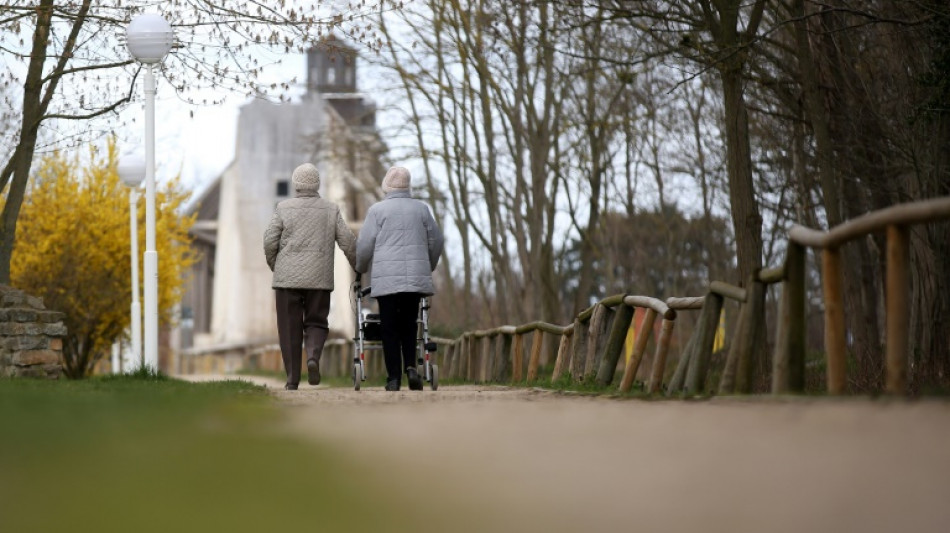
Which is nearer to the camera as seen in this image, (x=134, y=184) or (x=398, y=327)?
(x=398, y=327)

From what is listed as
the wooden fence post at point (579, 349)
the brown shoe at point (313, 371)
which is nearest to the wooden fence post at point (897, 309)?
the brown shoe at point (313, 371)

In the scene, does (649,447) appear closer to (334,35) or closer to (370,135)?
(334,35)

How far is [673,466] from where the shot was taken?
5289 millimetres

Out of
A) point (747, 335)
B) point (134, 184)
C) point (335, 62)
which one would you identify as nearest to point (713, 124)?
point (335, 62)

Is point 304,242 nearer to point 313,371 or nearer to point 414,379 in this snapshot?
point 313,371

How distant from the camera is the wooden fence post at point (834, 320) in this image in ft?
27.3

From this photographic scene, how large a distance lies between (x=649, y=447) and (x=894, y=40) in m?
12.5

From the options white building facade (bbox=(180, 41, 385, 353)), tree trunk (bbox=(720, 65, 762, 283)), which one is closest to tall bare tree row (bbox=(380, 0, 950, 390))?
tree trunk (bbox=(720, 65, 762, 283))

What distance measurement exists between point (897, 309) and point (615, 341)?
5819 mm

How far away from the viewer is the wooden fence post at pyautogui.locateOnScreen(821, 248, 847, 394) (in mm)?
8336

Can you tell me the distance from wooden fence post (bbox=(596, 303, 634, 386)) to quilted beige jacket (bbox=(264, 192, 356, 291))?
2375 mm

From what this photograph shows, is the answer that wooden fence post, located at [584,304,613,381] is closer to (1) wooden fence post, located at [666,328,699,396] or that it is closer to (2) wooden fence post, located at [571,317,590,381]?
(2) wooden fence post, located at [571,317,590,381]

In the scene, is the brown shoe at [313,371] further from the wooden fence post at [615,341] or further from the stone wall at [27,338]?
the stone wall at [27,338]

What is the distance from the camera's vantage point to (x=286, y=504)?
450 centimetres
